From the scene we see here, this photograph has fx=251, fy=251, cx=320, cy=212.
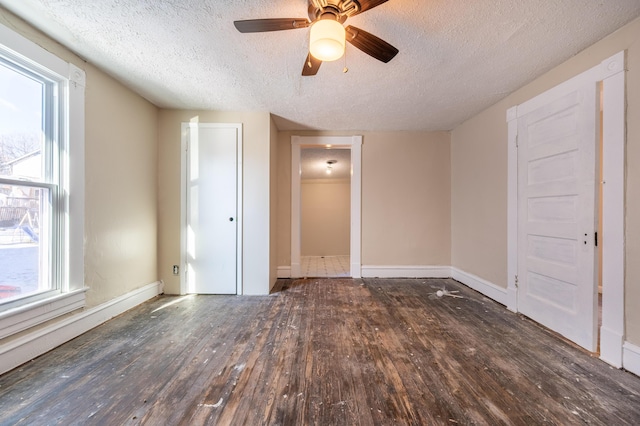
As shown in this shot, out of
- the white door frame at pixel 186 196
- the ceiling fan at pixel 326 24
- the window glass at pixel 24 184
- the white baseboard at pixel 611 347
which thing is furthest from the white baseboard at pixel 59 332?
the white baseboard at pixel 611 347

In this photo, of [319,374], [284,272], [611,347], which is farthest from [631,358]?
[284,272]

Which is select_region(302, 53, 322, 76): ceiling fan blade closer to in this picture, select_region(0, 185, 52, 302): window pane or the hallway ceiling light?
select_region(0, 185, 52, 302): window pane

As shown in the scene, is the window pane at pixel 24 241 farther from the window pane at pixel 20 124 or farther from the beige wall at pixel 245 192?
the beige wall at pixel 245 192

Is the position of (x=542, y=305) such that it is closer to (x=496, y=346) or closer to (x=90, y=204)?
(x=496, y=346)

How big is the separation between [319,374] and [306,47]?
228 centimetres

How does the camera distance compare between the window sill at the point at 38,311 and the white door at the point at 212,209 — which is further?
the white door at the point at 212,209

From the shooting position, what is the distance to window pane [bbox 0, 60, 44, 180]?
5.43 ft

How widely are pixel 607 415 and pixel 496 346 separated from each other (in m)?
0.66

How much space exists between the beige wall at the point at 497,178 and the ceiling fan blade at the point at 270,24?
6.98 ft

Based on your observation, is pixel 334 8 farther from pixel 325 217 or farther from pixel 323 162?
pixel 325 217

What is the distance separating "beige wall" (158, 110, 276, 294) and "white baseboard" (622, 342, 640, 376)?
303 cm

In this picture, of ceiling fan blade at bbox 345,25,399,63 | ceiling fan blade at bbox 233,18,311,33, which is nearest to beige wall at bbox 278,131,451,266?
ceiling fan blade at bbox 345,25,399,63

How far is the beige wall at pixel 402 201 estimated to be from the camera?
3912mm

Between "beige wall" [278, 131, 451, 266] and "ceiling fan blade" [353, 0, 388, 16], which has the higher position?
"ceiling fan blade" [353, 0, 388, 16]
